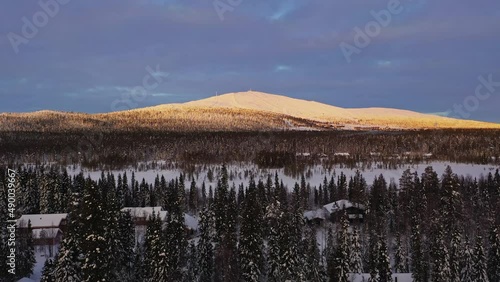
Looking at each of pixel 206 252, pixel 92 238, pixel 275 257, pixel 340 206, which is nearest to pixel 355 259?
pixel 275 257

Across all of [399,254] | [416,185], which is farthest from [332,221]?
[399,254]

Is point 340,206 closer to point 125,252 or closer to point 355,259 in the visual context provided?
point 355,259

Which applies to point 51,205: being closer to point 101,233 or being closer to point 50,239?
point 50,239

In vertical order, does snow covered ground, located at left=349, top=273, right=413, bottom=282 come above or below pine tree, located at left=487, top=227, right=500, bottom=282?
below

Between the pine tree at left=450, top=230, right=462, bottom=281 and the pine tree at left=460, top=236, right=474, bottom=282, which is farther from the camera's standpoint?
the pine tree at left=460, top=236, right=474, bottom=282

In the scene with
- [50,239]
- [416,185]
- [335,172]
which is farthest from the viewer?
[335,172]

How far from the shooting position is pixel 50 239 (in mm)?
81375

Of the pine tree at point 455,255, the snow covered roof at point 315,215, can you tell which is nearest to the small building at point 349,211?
the snow covered roof at point 315,215

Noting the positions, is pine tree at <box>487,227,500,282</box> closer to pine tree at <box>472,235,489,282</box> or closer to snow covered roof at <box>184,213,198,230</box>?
pine tree at <box>472,235,489,282</box>

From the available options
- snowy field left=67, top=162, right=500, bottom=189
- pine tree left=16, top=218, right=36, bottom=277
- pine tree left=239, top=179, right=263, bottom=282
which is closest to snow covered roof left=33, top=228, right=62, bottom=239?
pine tree left=16, top=218, right=36, bottom=277

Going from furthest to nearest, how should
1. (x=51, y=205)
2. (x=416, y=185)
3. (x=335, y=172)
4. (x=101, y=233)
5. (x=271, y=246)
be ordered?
(x=335, y=172)
(x=416, y=185)
(x=51, y=205)
(x=271, y=246)
(x=101, y=233)

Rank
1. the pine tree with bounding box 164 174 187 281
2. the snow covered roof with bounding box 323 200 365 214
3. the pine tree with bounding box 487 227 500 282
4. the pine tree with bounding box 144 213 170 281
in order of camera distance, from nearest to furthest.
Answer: the pine tree with bounding box 144 213 170 281
the pine tree with bounding box 164 174 187 281
the pine tree with bounding box 487 227 500 282
the snow covered roof with bounding box 323 200 365 214

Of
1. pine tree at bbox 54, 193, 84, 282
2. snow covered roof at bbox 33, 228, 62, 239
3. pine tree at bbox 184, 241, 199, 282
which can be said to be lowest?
pine tree at bbox 184, 241, 199, 282

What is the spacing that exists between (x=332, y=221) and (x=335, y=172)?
74.2 m
